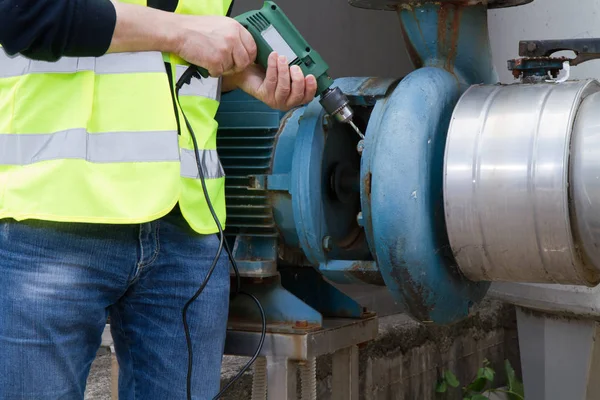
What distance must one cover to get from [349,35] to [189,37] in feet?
4.91

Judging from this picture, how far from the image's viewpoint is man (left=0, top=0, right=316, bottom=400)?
A: 0.97 metres

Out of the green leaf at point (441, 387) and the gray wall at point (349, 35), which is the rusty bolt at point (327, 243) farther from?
the green leaf at point (441, 387)

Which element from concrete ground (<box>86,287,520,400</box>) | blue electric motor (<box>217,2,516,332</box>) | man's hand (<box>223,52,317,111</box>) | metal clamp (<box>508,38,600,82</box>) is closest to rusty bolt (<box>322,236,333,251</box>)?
blue electric motor (<box>217,2,516,332</box>)

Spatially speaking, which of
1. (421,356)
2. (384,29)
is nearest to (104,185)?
(421,356)

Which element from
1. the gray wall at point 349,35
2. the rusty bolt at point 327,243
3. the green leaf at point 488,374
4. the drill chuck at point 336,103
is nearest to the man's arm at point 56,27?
the drill chuck at point 336,103

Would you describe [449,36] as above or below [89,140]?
above

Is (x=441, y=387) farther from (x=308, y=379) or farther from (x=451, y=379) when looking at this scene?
(x=308, y=379)

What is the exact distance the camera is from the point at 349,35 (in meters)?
2.50

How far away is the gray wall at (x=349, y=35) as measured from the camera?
2.28 metres

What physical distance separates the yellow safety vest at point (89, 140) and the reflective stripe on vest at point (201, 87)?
0.04 m

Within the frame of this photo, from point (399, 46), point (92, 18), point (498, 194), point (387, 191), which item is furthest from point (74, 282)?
point (399, 46)

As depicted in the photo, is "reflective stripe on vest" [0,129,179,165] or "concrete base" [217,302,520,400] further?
"concrete base" [217,302,520,400]

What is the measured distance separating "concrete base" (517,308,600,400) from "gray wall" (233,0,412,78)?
814 mm

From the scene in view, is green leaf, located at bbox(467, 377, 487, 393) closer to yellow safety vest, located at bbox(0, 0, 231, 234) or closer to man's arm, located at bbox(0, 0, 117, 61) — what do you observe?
yellow safety vest, located at bbox(0, 0, 231, 234)
